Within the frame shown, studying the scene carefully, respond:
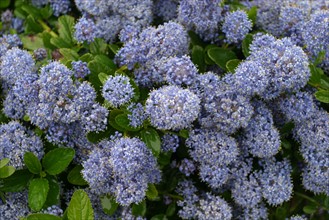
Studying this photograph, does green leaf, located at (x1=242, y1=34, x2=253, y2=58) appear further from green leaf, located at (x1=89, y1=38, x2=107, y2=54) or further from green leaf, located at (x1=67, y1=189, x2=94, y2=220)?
green leaf, located at (x1=67, y1=189, x2=94, y2=220)

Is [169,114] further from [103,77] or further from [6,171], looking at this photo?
[6,171]

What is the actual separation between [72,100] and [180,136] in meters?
0.68

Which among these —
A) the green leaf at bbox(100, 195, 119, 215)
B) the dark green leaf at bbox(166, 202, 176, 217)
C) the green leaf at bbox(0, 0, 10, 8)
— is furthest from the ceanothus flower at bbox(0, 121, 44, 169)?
the green leaf at bbox(0, 0, 10, 8)

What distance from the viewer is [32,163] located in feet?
9.36

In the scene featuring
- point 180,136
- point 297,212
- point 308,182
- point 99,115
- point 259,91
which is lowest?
point 297,212

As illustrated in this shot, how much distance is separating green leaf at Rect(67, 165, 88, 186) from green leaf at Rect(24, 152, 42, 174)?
18cm

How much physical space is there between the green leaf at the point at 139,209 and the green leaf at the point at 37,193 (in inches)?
19.8

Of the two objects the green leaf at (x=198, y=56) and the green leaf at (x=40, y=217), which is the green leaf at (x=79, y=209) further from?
the green leaf at (x=198, y=56)

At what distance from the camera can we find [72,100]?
9.02 feet

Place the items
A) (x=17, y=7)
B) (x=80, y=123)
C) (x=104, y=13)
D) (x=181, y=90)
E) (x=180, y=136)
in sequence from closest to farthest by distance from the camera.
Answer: (x=181, y=90) → (x=80, y=123) → (x=180, y=136) → (x=104, y=13) → (x=17, y=7)

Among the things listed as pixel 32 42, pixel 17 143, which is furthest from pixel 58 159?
pixel 32 42

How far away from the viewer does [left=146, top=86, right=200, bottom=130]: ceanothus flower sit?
2.59m

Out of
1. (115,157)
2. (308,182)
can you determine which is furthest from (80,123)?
(308,182)

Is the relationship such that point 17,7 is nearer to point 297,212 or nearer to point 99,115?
point 99,115
